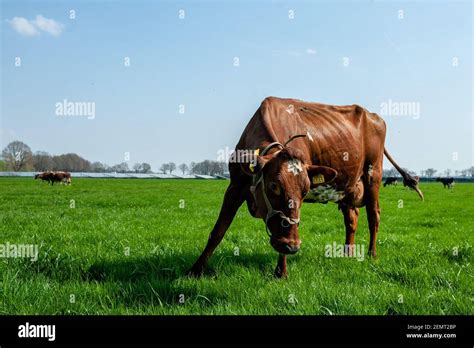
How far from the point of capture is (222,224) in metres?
6.36

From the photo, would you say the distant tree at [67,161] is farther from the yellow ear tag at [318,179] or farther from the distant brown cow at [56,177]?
the yellow ear tag at [318,179]

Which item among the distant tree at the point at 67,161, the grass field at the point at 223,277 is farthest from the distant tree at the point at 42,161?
the grass field at the point at 223,277

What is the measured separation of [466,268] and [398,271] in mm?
1221

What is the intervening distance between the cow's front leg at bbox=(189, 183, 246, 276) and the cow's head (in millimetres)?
1193

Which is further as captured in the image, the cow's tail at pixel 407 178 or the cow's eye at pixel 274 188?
the cow's tail at pixel 407 178

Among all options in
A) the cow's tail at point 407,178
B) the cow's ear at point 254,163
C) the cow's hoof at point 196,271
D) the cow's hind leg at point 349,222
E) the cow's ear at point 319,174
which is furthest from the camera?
the cow's tail at point 407,178

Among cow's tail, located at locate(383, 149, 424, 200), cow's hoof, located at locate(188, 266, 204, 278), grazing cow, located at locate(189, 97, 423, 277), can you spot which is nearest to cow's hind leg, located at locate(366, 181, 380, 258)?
grazing cow, located at locate(189, 97, 423, 277)

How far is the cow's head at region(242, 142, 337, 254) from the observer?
4.88 meters

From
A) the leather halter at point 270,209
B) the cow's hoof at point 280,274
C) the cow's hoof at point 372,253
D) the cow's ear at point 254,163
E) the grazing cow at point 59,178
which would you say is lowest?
the cow's hoof at point 372,253

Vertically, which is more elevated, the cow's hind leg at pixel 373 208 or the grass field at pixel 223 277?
the cow's hind leg at pixel 373 208

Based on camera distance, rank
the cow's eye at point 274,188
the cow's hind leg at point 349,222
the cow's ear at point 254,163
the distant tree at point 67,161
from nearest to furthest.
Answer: the cow's eye at point 274,188 < the cow's ear at point 254,163 < the cow's hind leg at point 349,222 < the distant tree at point 67,161

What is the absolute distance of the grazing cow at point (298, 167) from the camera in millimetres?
4945
